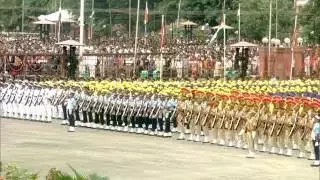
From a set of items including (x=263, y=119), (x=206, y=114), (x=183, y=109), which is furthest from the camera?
(x=183, y=109)

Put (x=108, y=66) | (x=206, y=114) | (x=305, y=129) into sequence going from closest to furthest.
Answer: (x=305, y=129)
(x=206, y=114)
(x=108, y=66)

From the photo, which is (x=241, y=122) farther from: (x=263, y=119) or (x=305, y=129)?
(x=305, y=129)

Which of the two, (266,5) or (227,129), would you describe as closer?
(227,129)

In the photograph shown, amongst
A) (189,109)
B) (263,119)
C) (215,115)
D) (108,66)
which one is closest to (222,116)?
(215,115)

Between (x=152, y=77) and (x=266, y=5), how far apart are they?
53.4 feet

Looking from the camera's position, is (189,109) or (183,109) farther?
(183,109)

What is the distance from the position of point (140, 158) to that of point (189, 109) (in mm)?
5972

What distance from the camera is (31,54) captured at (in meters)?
42.1

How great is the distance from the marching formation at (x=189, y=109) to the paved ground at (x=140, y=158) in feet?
2.59

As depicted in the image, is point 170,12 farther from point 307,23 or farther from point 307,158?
point 307,158

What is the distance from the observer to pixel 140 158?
77.4 ft

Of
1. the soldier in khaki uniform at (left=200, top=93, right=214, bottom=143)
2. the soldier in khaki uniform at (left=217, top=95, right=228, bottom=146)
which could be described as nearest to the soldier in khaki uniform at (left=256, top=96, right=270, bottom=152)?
the soldier in khaki uniform at (left=217, top=95, right=228, bottom=146)

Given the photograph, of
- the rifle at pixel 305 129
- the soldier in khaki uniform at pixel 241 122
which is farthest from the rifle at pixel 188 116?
the rifle at pixel 305 129

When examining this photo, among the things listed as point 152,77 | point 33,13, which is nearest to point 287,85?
point 152,77
